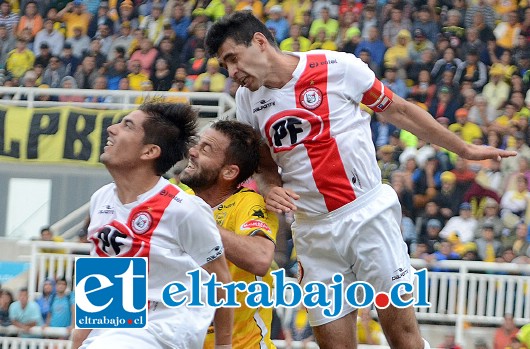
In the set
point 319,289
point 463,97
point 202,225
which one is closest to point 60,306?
point 463,97

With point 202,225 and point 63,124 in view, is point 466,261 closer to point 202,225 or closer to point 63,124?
point 63,124

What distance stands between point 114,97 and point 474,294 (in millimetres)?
5921

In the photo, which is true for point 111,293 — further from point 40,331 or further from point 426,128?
point 40,331

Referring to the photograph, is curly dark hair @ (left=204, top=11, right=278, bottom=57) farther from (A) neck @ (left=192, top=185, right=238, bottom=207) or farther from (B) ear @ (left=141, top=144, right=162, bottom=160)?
(B) ear @ (left=141, top=144, right=162, bottom=160)

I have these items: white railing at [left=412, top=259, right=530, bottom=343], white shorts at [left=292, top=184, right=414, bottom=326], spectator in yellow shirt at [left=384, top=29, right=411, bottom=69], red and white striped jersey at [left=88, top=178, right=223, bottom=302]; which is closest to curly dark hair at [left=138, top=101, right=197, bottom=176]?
red and white striped jersey at [left=88, top=178, right=223, bottom=302]

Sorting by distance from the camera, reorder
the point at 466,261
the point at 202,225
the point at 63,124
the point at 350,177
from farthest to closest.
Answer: the point at 63,124
the point at 466,261
the point at 350,177
the point at 202,225

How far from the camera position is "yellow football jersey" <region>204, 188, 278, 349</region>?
6.00 metres

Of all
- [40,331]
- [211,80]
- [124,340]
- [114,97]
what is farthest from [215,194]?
[114,97]

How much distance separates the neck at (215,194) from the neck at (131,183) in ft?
2.19

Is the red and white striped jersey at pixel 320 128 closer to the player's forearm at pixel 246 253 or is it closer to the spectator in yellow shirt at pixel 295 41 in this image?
the player's forearm at pixel 246 253

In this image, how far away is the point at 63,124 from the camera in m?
15.2

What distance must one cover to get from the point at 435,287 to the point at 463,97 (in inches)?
121

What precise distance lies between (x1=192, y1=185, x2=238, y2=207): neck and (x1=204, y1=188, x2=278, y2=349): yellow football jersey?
3 centimetres

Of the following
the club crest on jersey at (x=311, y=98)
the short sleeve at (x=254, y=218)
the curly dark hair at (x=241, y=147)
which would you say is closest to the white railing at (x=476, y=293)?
the club crest on jersey at (x=311, y=98)
